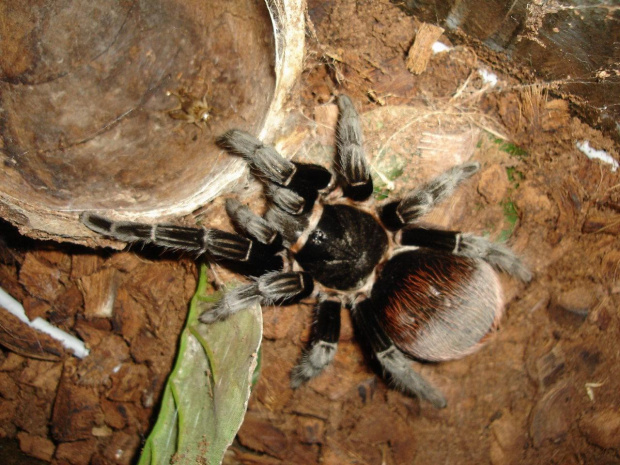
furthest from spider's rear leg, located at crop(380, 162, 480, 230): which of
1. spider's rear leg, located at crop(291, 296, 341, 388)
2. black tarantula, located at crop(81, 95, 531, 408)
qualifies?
spider's rear leg, located at crop(291, 296, 341, 388)

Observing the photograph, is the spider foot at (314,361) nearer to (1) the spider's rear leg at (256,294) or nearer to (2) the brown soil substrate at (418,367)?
(2) the brown soil substrate at (418,367)

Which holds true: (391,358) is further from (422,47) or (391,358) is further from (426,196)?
(422,47)

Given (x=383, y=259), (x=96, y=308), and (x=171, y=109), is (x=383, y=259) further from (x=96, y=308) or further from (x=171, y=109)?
(x=96, y=308)

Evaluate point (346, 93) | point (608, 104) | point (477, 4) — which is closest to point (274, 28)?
point (346, 93)

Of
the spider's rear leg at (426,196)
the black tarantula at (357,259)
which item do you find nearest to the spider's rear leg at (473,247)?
the black tarantula at (357,259)

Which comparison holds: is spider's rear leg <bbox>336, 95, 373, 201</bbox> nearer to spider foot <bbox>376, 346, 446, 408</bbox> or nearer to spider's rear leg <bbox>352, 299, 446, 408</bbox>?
spider's rear leg <bbox>352, 299, 446, 408</bbox>

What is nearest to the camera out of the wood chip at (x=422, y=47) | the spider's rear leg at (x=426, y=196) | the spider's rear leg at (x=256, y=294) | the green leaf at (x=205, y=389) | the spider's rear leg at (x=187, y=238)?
the spider's rear leg at (x=187, y=238)
